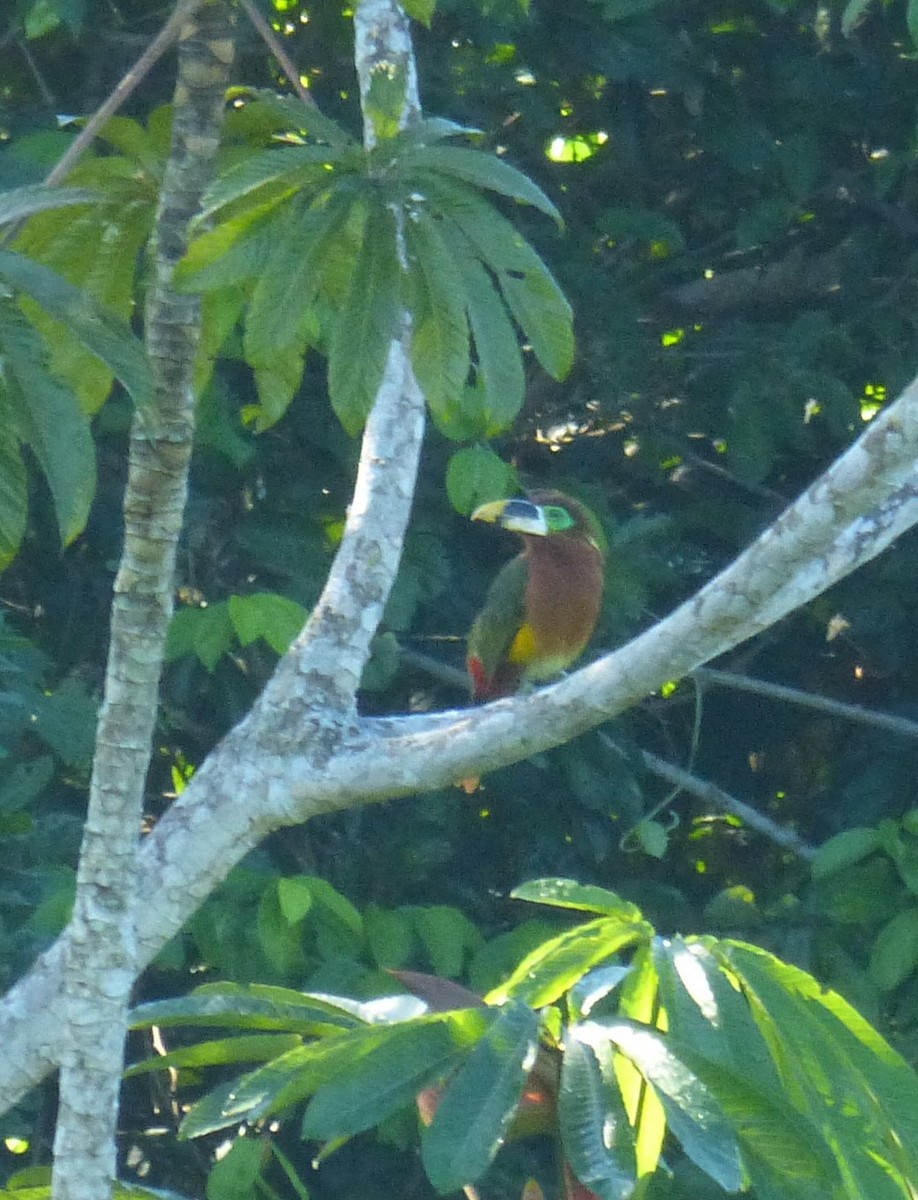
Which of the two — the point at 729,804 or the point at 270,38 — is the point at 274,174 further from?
the point at 729,804

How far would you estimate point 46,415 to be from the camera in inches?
48.4

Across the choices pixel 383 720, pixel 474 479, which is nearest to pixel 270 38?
pixel 383 720

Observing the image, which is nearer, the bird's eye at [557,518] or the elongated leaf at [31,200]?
the elongated leaf at [31,200]

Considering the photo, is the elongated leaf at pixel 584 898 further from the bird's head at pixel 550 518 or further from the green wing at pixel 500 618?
the green wing at pixel 500 618

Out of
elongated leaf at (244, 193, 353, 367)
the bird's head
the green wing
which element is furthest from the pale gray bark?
the green wing

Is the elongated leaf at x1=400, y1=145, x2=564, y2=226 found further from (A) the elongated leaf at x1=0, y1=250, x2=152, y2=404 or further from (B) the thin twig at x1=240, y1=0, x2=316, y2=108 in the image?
(A) the elongated leaf at x1=0, y1=250, x2=152, y2=404

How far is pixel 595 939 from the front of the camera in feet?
5.71

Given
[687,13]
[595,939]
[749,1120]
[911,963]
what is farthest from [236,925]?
[687,13]

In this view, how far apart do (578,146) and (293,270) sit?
336 centimetres

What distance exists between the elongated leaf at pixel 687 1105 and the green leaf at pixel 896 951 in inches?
81.4

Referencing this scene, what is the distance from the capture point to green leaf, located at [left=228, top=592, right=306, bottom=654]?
3215 millimetres

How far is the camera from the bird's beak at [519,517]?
3.65 metres

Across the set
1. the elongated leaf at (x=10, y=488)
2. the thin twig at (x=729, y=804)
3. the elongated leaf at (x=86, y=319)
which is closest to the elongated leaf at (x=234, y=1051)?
the elongated leaf at (x=10, y=488)

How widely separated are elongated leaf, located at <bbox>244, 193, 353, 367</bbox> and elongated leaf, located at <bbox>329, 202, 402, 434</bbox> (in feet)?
0.11
